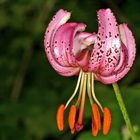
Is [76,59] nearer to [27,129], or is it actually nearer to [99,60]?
[99,60]

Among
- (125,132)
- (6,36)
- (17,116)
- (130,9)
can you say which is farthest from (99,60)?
(6,36)

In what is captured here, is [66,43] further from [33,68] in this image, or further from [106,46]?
[33,68]

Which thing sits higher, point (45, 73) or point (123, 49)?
point (45, 73)

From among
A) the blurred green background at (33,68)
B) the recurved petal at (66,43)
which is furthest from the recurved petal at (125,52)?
the blurred green background at (33,68)

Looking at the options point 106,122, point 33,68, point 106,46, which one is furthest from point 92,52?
point 33,68

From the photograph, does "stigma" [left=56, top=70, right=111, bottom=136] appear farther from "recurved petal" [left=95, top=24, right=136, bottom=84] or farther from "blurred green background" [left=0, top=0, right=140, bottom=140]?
"blurred green background" [left=0, top=0, right=140, bottom=140]

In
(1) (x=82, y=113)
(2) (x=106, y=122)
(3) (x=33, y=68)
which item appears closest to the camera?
(2) (x=106, y=122)

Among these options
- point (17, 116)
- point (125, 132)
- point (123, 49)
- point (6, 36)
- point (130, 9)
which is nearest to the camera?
point (123, 49)
